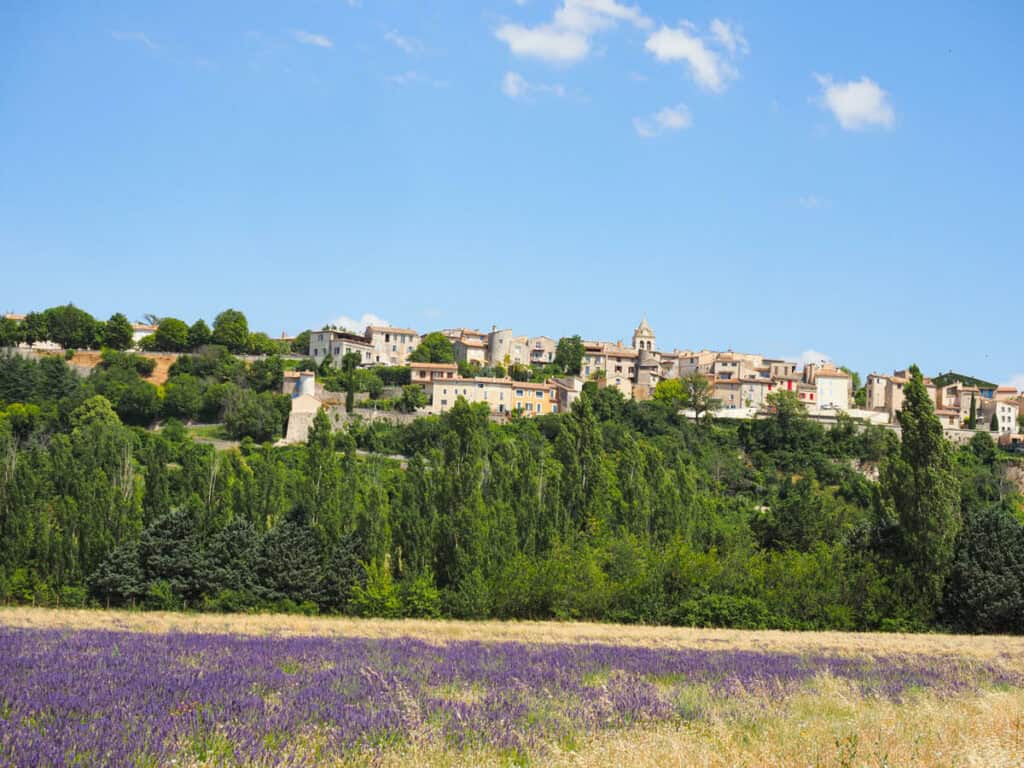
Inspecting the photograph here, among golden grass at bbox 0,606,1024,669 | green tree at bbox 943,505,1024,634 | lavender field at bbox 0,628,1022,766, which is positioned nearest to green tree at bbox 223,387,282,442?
golden grass at bbox 0,606,1024,669

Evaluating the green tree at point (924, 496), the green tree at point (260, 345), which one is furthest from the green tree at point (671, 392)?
the green tree at point (924, 496)

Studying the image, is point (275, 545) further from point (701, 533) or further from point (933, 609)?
point (933, 609)

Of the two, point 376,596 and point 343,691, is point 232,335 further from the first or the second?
point 343,691

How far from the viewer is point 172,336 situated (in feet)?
350

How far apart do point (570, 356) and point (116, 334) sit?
5301 centimetres

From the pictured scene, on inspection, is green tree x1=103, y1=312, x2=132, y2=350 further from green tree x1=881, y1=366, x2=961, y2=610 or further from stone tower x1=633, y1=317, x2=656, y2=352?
green tree x1=881, y1=366, x2=961, y2=610

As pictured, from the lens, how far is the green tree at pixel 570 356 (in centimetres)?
11419

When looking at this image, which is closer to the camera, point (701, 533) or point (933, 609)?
point (933, 609)

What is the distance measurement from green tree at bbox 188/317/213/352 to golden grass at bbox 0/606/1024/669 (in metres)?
85.6

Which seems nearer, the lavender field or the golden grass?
the lavender field

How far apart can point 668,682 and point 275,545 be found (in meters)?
19.2

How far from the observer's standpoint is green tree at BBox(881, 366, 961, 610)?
28.9 metres

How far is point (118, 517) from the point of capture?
3031 centimetres

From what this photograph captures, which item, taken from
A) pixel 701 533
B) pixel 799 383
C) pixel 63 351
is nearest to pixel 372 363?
pixel 63 351
